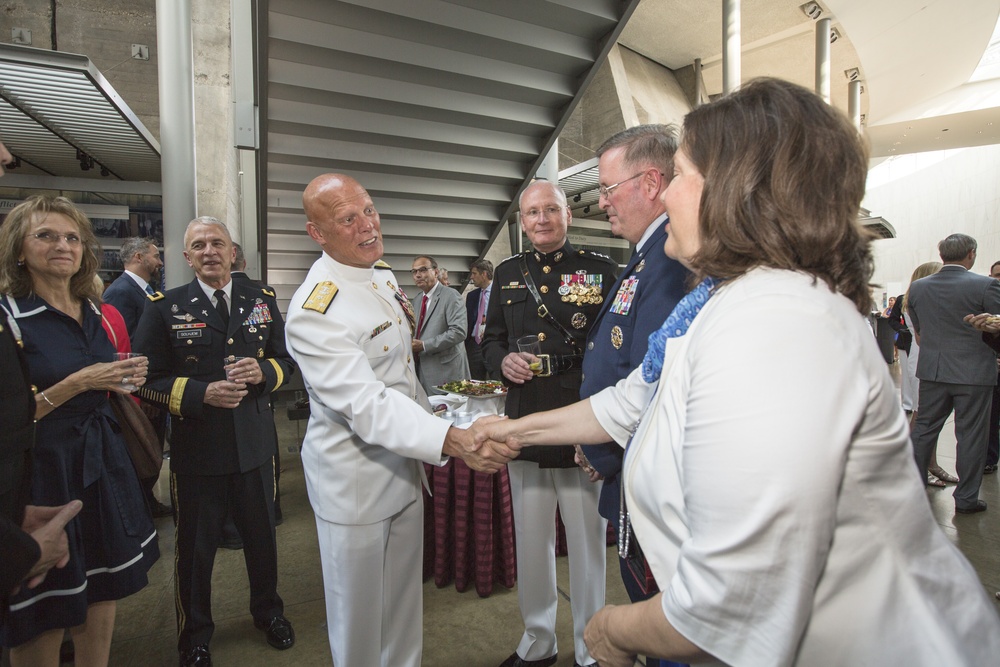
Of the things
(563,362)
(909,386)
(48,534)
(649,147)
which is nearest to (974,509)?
(909,386)

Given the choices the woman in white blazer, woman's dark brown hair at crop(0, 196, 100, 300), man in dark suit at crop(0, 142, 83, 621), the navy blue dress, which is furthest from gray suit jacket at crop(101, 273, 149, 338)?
the woman in white blazer

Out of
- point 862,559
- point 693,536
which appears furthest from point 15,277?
point 862,559

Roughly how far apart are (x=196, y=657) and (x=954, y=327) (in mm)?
5290

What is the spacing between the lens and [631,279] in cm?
182

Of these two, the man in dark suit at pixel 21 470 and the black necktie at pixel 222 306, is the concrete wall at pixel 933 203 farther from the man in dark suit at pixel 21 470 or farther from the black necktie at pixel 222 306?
the man in dark suit at pixel 21 470

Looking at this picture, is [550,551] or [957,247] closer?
[550,551]

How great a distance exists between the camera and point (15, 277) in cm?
195

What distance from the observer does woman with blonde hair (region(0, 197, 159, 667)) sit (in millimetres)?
1854

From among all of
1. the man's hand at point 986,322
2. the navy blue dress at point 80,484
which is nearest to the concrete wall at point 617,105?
the man's hand at point 986,322

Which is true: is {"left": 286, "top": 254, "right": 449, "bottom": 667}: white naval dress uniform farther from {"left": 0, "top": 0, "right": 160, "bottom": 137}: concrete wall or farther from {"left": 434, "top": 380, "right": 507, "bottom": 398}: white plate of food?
{"left": 0, "top": 0, "right": 160, "bottom": 137}: concrete wall

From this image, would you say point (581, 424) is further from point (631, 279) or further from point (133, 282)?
point (133, 282)

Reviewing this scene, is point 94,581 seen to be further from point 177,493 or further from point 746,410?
point 746,410

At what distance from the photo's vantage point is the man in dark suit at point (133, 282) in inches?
152

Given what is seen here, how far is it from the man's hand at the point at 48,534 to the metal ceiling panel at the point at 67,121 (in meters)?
4.85
